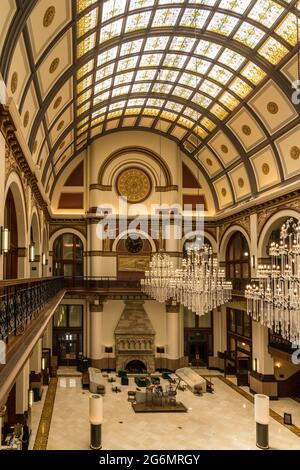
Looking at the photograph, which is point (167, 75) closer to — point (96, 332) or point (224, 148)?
point (224, 148)

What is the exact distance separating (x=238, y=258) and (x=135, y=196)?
6.89 meters

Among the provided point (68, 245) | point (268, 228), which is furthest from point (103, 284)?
point (268, 228)

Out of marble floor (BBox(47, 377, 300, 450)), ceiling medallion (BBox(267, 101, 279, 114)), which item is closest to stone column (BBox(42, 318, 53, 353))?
marble floor (BBox(47, 377, 300, 450))

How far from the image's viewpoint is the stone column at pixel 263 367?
19.0 m

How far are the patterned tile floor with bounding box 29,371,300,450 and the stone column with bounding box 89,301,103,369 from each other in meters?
3.86

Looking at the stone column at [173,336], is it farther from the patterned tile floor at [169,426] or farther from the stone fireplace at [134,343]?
the patterned tile floor at [169,426]

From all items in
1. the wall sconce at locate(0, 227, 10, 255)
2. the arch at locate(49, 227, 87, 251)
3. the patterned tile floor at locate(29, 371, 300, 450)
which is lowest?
the patterned tile floor at locate(29, 371, 300, 450)

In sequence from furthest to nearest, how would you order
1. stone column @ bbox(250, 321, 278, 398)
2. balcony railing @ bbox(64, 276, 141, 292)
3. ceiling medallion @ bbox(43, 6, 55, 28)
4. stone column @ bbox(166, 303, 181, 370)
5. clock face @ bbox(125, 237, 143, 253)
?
clock face @ bbox(125, 237, 143, 253), stone column @ bbox(166, 303, 181, 370), balcony railing @ bbox(64, 276, 141, 292), stone column @ bbox(250, 321, 278, 398), ceiling medallion @ bbox(43, 6, 55, 28)

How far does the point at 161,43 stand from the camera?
15922 mm

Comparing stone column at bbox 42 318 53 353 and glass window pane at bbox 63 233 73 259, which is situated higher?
glass window pane at bbox 63 233 73 259

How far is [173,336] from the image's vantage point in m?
23.9

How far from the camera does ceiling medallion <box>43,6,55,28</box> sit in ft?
32.7

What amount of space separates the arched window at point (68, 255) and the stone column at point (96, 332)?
2408mm

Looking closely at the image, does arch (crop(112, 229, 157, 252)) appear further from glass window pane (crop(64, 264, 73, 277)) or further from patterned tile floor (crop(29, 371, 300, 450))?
patterned tile floor (crop(29, 371, 300, 450))
